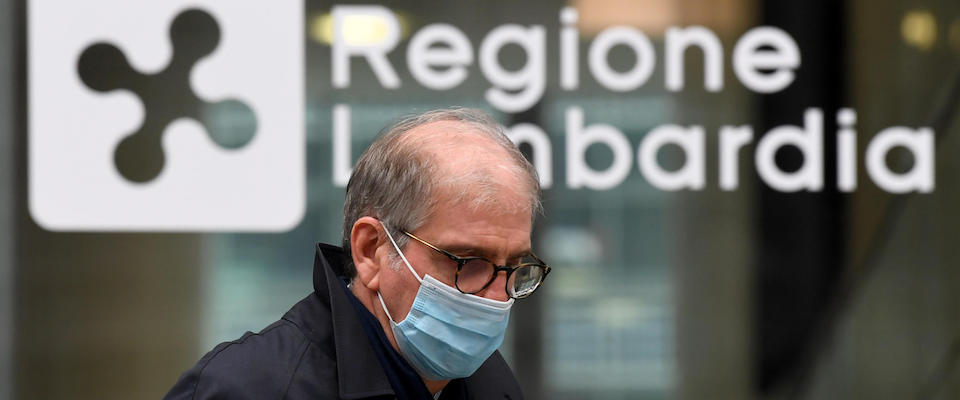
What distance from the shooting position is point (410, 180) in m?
1.92

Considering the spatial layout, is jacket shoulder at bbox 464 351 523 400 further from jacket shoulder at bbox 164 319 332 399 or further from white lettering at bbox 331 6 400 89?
white lettering at bbox 331 6 400 89

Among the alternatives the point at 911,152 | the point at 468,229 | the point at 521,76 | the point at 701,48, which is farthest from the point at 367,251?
the point at 911,152

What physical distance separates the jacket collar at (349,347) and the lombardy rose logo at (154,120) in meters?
2.91

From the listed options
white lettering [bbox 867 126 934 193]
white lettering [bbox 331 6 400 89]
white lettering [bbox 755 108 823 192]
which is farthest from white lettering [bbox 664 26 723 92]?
white lettering [bbox 331 6 400 89]

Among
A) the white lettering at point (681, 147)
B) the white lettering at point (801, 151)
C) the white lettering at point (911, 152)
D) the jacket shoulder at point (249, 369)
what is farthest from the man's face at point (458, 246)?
the white lettering at point (911, 152)

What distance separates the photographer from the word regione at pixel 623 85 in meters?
4.80

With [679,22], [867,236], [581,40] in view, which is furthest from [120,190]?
[867,236]

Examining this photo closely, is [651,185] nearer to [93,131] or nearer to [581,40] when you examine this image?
[581,40]

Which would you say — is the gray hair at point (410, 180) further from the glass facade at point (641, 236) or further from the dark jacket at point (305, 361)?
the glass facade at point (641, 236)

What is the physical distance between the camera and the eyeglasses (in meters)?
1.94

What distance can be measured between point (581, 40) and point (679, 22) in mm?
415

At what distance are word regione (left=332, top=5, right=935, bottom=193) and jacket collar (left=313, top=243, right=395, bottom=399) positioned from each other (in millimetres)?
2878

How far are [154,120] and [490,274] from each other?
10.3 feet

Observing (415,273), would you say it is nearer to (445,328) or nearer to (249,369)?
(445,328)
